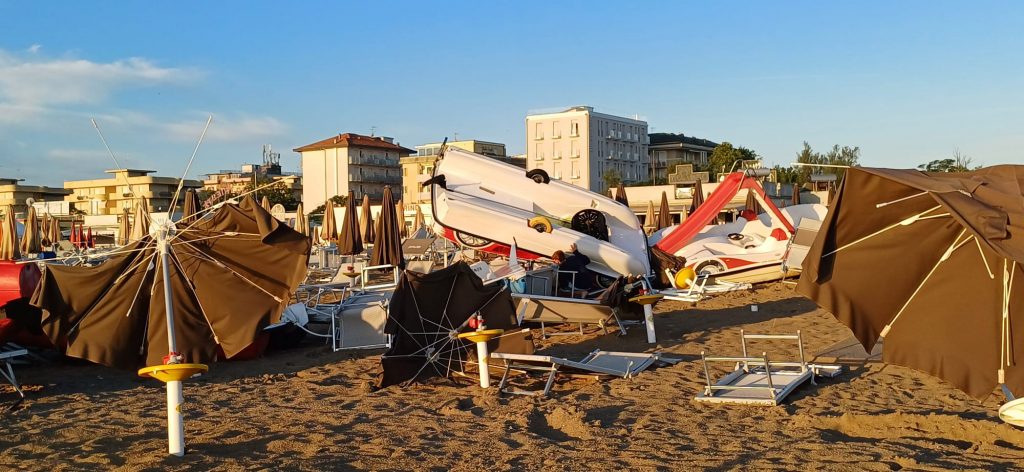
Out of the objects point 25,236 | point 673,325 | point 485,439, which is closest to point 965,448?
point 485,439

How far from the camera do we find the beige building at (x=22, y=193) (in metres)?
89.7

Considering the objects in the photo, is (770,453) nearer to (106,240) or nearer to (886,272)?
(886,272)

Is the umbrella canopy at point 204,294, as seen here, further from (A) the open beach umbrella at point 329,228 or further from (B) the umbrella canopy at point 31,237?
(A) the open beach umbrella at point 329,228

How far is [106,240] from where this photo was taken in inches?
1732

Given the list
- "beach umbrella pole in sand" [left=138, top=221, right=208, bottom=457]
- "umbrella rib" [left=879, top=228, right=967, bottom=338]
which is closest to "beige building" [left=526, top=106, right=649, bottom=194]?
"beach umbrella pole in sand" [left=138, top=221, right=208, bottom=457]

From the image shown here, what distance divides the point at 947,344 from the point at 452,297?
242 inches

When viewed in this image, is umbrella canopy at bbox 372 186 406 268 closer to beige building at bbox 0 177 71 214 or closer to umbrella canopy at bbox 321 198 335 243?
umbrella canopy at bbox 321 198 335 243

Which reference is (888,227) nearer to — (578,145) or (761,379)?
(761,379)

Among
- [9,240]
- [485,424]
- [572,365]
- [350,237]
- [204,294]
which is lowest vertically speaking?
[485,424]

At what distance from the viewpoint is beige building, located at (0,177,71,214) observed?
294ft

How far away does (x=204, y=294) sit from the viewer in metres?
8.61

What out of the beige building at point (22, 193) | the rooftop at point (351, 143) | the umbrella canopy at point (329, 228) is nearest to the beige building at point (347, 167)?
the rooftop at point (351, 143)

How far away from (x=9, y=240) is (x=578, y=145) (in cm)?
6526

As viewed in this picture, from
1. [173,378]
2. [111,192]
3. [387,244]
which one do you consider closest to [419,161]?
[111,192]
